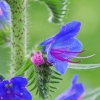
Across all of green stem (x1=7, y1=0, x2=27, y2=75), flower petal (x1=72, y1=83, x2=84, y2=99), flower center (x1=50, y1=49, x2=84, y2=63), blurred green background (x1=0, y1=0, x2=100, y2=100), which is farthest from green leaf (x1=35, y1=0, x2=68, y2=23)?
blurred green background (x1=0, y1=0, x2=100, y2=100)

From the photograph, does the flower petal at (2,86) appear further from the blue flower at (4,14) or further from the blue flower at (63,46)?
the blue flower at (4,14)

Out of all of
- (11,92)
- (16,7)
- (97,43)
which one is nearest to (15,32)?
(16,7)

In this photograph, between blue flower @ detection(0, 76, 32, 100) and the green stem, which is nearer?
blue flower @ detection(0, 76, 32, 100)

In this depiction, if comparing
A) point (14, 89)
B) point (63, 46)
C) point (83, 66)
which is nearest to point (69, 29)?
point (63, 46)

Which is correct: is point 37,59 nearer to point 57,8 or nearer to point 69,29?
point 69,29

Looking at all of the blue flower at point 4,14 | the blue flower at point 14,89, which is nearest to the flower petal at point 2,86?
the blue flower at point 14,89

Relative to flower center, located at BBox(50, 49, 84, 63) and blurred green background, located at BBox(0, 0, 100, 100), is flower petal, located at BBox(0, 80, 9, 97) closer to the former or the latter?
flower center, located at BBox(50, 49, 84, 63)
